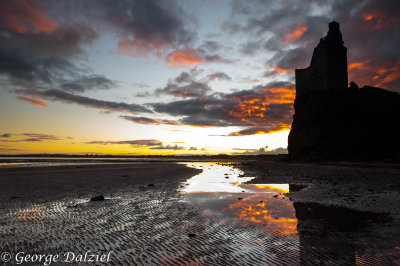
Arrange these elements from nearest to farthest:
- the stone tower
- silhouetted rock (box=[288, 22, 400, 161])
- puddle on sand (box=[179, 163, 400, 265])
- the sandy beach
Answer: puddle on sand (box=[179, 163, 400, 265]) < the sandy beach < silhouetted rock (box=[288, 22, 400, 161]) < the stone tower

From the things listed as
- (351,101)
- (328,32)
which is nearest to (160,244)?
(351,101)

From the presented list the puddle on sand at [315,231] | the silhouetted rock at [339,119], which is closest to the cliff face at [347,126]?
the silhouetted rock at [339,119]

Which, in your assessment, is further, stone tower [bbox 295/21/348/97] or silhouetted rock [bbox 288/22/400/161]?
stone tower [bbox 295/21/348/97]

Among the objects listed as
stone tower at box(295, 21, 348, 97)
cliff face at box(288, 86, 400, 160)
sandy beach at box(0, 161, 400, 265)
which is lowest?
sandy beach at box(0, 161, 400, 265)

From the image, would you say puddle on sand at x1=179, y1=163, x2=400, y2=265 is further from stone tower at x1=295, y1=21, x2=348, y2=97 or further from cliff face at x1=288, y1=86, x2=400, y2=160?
stone tower at x1=295, y1=21, x2=348, y2=97

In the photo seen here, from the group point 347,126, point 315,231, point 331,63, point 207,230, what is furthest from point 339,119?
point 207,230

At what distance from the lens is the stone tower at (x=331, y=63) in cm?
6006

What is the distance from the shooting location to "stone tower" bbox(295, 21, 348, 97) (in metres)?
60.1

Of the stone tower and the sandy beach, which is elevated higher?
the stone tower

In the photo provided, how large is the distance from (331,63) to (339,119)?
18.3 metres

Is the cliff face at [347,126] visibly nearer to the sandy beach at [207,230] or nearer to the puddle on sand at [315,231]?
the sandy beach at [207,230]

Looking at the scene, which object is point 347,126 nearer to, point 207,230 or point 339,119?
point 339,119

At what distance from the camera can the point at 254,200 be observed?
1262 cm

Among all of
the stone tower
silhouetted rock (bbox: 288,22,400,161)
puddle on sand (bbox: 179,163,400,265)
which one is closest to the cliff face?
silhouetted rock (bbox: 288,22,400,161)
